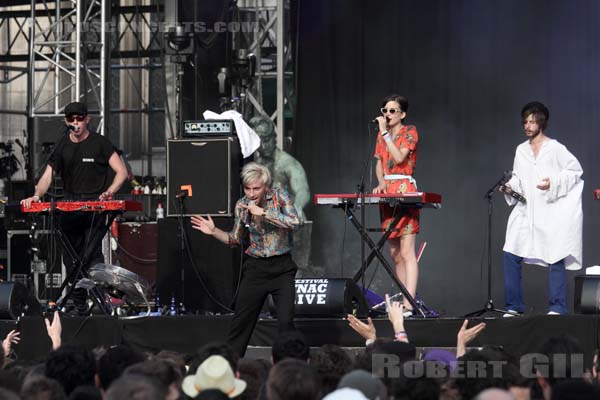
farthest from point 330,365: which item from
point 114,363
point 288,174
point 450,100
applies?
point 450,100

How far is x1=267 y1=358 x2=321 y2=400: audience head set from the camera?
4469mm

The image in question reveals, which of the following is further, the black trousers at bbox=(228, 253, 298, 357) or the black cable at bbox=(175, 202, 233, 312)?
the black cable at bbox=(175, 202, 233, 312)

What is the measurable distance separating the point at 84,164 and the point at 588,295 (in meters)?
4.27

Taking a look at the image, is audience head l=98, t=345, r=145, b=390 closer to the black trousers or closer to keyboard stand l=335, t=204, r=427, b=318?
the black trousers

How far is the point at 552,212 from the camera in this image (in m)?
9.36

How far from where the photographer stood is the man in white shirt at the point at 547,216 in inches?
365

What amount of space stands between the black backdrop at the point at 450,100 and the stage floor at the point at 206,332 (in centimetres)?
359

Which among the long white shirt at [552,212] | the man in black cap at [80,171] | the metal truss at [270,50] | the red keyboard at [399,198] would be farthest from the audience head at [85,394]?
the metal truss at [270,50]

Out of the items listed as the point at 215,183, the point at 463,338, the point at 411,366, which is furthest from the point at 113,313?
the point at 411,366

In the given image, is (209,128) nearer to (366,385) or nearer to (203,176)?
(203,176)

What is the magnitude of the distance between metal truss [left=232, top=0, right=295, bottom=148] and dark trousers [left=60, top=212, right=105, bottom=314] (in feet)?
11.0

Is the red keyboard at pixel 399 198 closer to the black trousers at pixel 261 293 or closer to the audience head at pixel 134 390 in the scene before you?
the black trousers at pixel 261 293

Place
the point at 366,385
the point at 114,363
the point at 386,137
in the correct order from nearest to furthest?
1. the point at 366,385
2. the point at 114,363
3. the point at 386,137

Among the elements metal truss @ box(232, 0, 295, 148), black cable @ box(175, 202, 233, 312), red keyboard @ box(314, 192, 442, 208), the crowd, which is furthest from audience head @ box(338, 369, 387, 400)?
metal truss @ box(232, 0, 295, 148)
